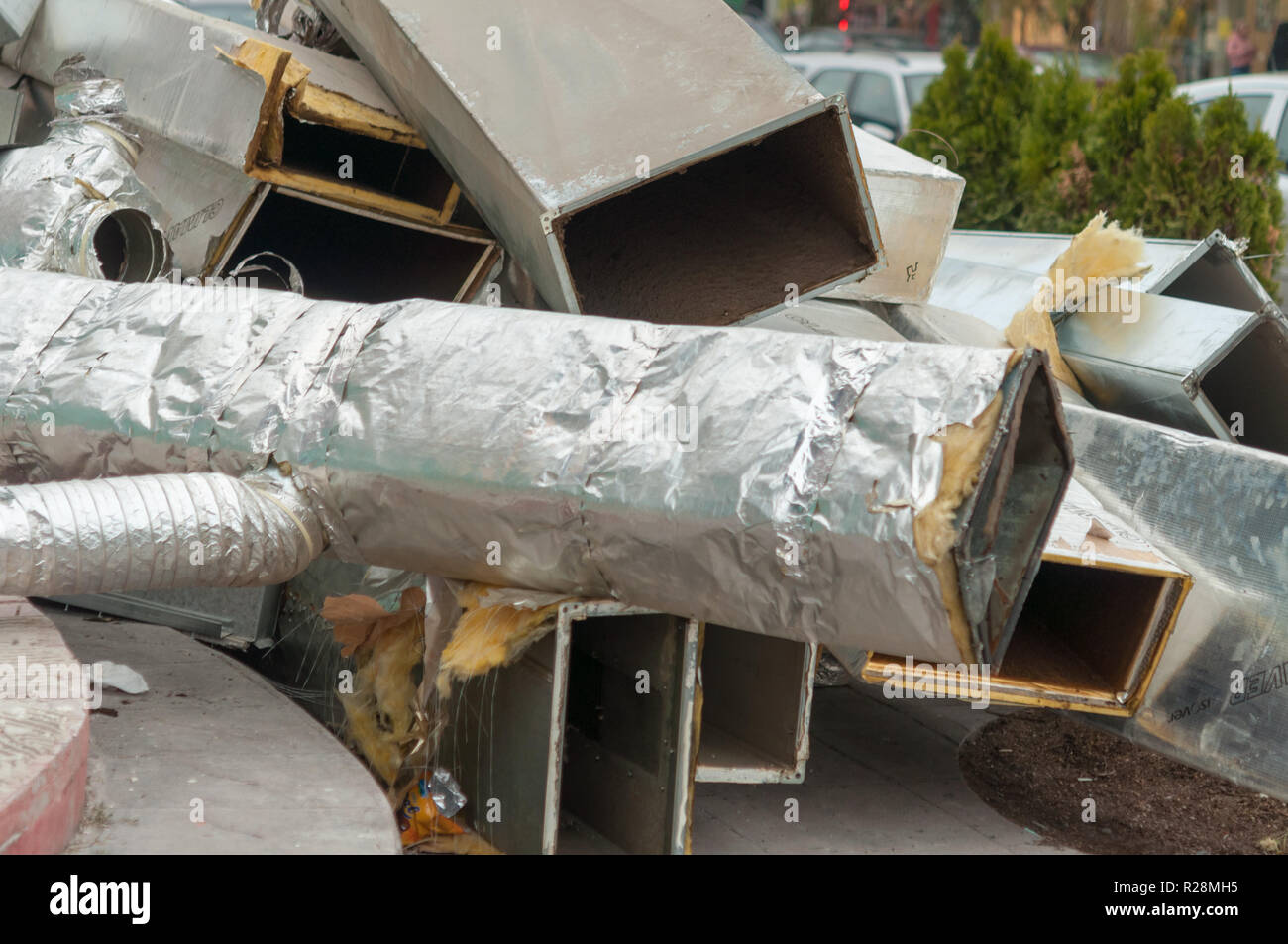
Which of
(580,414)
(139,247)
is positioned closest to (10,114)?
(139,247)

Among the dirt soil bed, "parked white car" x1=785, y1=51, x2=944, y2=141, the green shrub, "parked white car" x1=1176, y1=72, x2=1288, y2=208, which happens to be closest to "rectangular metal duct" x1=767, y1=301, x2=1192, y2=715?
the dirt soil bed

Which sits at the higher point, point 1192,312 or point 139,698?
point 1192,312

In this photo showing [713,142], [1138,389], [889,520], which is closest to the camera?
[889,520]

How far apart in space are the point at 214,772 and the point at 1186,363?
9.68ft

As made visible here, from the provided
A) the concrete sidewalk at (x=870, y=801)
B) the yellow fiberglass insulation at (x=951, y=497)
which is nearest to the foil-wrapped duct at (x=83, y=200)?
the concrete sidewalk at (x=870, y=801)

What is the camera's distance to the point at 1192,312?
13.7 ft

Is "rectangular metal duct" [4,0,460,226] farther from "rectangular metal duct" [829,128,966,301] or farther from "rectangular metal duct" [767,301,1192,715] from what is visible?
"rectangular metal duct" [767,301,1192,715]

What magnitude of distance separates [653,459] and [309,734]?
1082 mm

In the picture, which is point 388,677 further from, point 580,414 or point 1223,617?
point 1223,617

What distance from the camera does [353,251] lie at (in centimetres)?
481

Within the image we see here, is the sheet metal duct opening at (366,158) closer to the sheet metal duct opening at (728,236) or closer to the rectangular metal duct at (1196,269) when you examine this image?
the sheet metal duct opening at (728,236)
